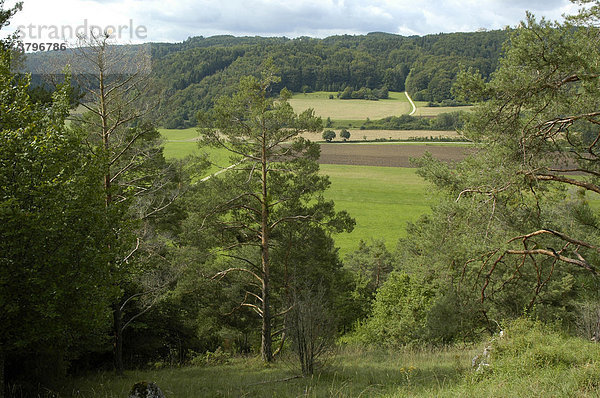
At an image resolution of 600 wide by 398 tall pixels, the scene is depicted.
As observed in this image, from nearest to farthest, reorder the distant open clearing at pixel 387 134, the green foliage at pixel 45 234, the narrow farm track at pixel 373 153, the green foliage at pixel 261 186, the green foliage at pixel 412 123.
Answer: the green foliage at pixel 45 234 → the green foliage at pixel 261 186 → the narrow farm track at pixel 373 153 → the distant open clearing at pixel 387 134 → the green foliage at pixel 412 123

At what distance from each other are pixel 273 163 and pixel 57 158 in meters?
10.2

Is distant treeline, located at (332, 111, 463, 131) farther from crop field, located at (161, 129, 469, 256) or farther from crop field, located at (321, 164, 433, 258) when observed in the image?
crop field, located at (321, 164, 433, 258)

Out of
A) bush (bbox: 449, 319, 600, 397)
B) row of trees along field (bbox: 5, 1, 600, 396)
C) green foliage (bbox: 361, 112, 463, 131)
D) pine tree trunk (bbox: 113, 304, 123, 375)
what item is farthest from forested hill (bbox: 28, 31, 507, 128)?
bush (bbox: 449, 319, 600, 397)

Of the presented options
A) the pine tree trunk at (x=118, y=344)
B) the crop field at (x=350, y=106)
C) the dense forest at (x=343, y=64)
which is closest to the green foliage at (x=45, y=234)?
the pine tree trunk at (x=118, y=344)

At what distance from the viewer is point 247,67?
313 ft

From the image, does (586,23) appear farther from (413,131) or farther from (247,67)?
(413,131)

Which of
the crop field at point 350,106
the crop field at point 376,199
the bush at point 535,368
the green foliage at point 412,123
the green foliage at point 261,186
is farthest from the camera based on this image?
the crop field at point 350,106

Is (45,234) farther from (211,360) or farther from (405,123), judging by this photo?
(405,123)

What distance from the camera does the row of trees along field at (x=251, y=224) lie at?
7.64 m

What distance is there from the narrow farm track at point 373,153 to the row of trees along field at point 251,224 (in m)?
56.0

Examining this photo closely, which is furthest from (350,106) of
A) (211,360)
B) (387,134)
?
(211,360)

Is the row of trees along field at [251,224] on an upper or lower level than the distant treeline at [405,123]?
lower

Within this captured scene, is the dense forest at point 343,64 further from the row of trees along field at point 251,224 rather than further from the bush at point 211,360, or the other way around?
the bush at point 211,360

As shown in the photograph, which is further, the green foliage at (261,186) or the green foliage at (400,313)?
the green foliage at (400,313)
